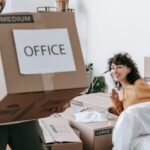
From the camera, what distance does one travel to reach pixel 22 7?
4.73 m

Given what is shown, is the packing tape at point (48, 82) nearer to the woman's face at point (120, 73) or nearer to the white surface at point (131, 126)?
the white surface at point (131, 126)

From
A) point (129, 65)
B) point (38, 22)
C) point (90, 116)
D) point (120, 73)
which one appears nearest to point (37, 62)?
point (38, 22)

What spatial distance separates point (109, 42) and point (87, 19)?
0.56 meters

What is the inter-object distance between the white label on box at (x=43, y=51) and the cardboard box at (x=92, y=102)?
1.55 metres

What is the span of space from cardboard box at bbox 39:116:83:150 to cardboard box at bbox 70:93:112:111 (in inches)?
17.2

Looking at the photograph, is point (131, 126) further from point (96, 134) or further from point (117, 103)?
point (117, 103)

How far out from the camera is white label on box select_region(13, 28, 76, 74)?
3.92 feet

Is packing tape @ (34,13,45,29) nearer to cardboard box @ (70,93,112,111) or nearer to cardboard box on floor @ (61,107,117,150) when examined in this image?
cardboard box on floor @ (61,107,117,150)

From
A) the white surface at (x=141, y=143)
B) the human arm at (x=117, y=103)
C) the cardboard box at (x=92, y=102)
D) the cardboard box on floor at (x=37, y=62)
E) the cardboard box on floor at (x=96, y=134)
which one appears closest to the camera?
the cardboard box on floor at (x=37, y=62)

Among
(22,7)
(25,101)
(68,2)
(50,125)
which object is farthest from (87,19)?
(25,101)

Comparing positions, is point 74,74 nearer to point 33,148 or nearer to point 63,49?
point 63,49

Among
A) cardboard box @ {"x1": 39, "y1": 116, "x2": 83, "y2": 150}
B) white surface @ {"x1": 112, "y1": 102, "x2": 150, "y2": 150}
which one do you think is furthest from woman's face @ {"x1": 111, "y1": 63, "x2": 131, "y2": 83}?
cardboard box @ {"x1": 39, "y1": 116, "x2": 83, "y2": 150}

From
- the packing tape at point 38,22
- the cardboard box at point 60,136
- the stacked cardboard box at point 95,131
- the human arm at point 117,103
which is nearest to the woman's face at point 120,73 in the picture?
the human arm at point 117,103

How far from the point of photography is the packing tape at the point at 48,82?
1.22 metres
